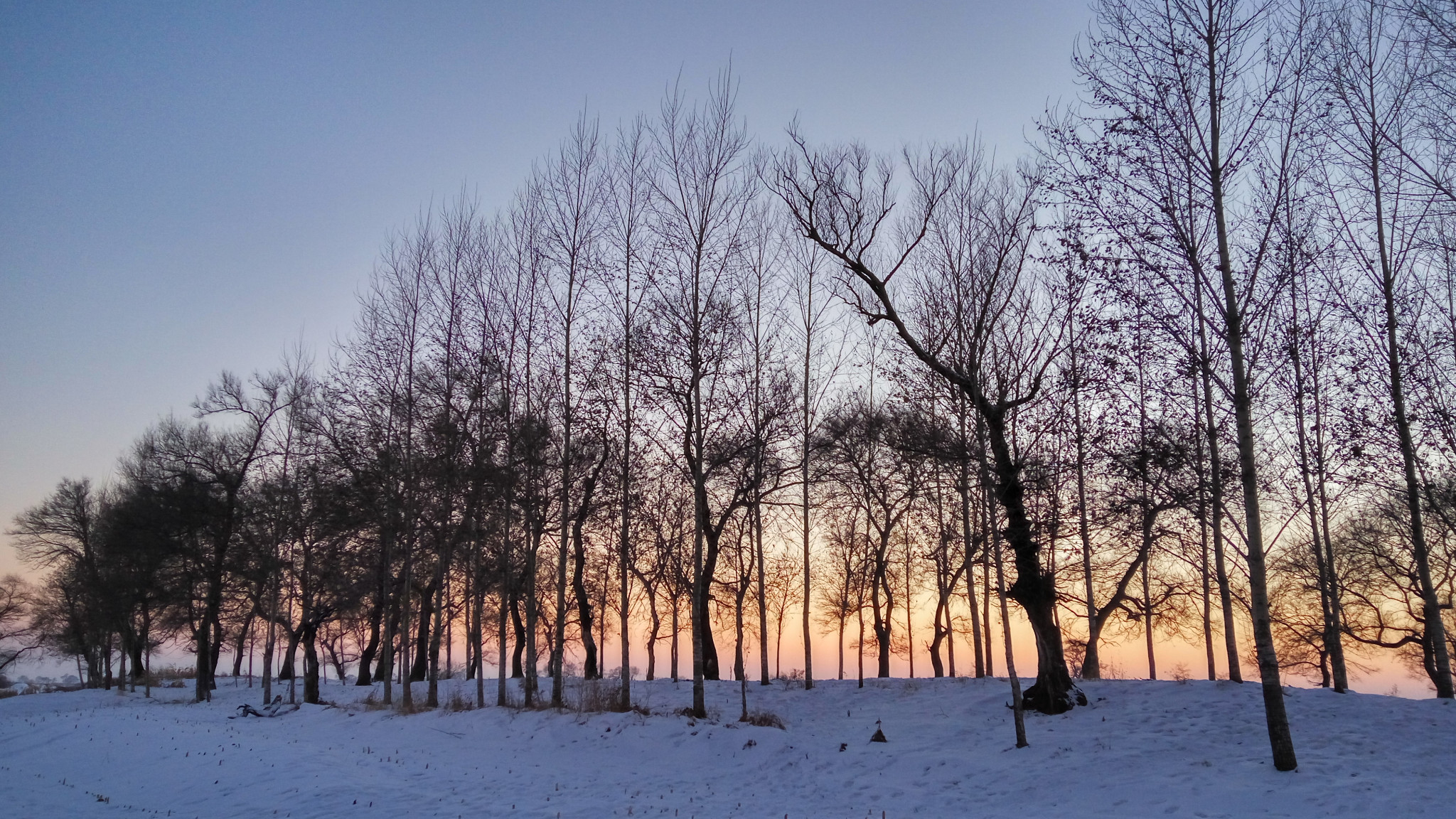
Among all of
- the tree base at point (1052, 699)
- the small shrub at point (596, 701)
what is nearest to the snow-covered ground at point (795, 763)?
the tree base at point (1052, 699)

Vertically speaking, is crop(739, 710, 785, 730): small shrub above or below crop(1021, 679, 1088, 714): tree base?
below

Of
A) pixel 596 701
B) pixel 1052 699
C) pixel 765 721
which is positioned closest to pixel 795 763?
pixel 765 721

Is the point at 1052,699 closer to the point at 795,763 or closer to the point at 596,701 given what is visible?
the point at 795,763

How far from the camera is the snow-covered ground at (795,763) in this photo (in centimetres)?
1109

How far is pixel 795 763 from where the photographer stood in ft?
50.3

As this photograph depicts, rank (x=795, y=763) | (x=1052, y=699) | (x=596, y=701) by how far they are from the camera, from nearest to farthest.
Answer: (x=795, y=763) < (x=1052, y=699) < (x=596, y=701)

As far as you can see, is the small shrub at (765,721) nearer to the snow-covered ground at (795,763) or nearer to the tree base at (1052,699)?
the snow-covered ground at (795,763)

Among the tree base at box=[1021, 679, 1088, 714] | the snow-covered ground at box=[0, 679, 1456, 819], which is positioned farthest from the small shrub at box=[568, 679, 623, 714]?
the tree base at box=[1021, 679, 1088, 714]

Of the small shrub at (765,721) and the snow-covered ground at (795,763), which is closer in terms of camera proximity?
the snow-covered ground at (795,763)

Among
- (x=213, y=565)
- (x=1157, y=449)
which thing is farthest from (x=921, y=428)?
(x=213, y=565)

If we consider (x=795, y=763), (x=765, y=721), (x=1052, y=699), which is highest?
(x=1052, y=699)

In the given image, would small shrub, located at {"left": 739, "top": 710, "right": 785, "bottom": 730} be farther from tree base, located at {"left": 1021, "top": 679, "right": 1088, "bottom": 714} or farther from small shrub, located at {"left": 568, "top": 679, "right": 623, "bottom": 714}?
tree base, located at {"left": 1021, "top": 679, "right": 1088, "bottom": 714}

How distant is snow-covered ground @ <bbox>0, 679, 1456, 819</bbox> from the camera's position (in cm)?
1109

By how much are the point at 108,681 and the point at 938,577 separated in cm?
4733
